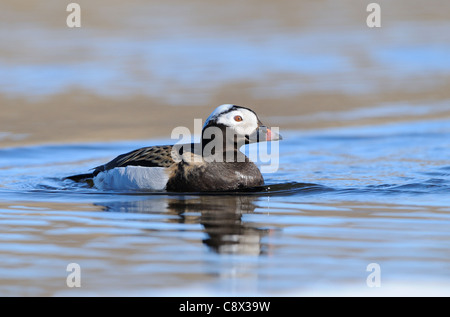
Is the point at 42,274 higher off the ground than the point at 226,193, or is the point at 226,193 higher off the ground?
the point at 226,193

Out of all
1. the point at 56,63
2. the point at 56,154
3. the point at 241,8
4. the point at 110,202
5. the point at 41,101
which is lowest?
the point at 110,202

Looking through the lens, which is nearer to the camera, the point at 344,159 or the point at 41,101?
the point at 344,159

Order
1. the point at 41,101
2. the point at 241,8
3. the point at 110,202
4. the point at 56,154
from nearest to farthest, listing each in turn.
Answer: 1. the point at 110,202
2. the point at 56,154
3. the point at 41,101
4. the point at 241,8

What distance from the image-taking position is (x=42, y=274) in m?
6.37

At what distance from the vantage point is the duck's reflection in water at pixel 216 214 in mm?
7185

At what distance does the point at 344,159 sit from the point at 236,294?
23.0 feet

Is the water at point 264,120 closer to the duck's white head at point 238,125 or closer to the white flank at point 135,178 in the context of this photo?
the white flank at point 135,178

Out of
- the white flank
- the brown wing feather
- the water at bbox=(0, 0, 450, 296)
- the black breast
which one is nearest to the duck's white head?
the black breast

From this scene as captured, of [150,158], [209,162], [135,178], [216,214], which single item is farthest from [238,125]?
[216,214]

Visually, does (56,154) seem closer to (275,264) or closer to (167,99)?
(167,99)

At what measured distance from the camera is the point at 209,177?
9922mm

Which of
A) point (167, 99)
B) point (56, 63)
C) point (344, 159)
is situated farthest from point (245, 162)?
point (56, 63)

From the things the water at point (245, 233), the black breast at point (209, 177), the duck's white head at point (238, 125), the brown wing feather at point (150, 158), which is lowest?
the water at point (245, 233)

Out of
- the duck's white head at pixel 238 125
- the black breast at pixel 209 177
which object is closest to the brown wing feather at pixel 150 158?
the black breast at pixel 209 177
